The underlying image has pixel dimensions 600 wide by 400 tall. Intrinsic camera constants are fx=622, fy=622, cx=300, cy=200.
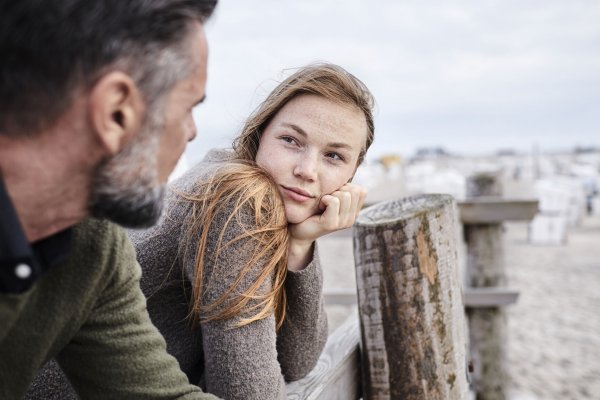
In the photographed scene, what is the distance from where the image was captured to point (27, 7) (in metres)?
0.82

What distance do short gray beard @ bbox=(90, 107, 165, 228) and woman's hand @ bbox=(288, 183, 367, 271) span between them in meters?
0.71

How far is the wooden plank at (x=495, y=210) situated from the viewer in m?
3.83

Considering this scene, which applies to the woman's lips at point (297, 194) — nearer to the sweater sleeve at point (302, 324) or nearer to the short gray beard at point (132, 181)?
the sweater sleeve at point (302, 324)

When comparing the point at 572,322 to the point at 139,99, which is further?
the point at 572,322

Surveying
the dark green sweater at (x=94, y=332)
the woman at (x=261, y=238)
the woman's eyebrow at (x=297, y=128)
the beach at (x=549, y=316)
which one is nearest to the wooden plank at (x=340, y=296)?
the beach at (x=549, y=316)

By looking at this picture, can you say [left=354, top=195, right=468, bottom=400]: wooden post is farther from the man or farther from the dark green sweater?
the man

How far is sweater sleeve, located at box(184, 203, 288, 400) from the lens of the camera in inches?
56.8

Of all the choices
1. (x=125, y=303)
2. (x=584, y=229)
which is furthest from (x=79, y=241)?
A: (x=584, y=229)

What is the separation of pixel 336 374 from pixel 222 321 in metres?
0.43

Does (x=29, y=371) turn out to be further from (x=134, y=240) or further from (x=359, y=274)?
(x=359, y=274)

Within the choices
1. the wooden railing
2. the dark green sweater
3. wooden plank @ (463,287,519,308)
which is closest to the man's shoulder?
the dark green sweater

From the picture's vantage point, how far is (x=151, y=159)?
100cm

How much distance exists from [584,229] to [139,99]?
1840 centimetres

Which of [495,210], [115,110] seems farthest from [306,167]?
[495,210]
